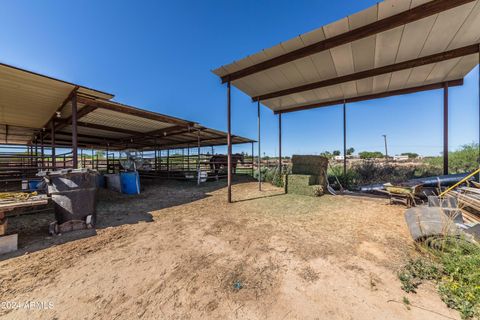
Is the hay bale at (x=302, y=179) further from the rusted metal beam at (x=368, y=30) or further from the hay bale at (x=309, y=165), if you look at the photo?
the rusted metal beam at (x=368, y=30)

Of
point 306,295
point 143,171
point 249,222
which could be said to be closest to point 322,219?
point 249,222

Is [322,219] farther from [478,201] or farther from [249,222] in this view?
[478,201]

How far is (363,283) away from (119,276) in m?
2.51

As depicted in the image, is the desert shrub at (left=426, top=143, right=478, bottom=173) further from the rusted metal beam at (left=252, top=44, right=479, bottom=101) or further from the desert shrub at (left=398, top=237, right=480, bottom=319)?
the desert shrub at (left=398, top=237, right=480, bottom=319)

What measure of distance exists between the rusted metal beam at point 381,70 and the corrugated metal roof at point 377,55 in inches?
4.7

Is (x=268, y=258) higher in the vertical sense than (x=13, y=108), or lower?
lower

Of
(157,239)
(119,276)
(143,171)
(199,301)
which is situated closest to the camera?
Result: (199,301)

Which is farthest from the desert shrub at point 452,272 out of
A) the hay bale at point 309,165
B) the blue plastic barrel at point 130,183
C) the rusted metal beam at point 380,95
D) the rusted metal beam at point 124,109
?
the blue plastic barrel at point 130,183

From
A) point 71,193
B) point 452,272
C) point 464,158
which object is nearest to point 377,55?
point 452,272

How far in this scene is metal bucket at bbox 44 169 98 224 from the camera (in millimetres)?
2863

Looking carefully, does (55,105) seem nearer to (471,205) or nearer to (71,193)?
(71,193)

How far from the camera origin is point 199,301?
1.52 metres

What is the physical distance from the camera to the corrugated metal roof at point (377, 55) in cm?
303

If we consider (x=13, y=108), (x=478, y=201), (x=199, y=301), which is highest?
(x=13, y=108)
